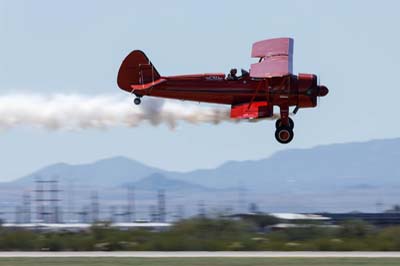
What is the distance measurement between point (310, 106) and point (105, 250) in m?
11.0

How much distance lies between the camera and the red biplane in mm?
51562

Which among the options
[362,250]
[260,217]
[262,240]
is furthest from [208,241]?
[260,217]

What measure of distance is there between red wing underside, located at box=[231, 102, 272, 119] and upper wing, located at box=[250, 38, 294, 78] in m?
1.38

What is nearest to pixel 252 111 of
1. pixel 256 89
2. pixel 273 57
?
pixel 256 89

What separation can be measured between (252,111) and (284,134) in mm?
1798

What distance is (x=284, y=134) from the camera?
52.1 m

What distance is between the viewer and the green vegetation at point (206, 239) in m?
53.6

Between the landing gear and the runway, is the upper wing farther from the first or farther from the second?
the runway

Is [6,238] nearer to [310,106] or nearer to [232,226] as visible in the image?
[232,226]

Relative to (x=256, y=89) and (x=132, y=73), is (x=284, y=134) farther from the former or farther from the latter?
(x=132, y=73)
